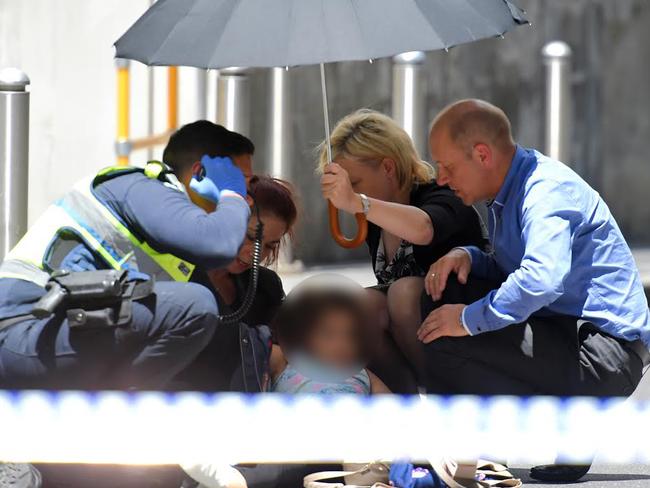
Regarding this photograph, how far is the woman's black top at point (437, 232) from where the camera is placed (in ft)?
14.8

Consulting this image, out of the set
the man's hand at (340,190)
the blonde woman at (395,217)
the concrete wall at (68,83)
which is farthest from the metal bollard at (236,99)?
the man's hand at (340,190)

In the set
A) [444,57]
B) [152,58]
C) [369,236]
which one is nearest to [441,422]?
[369,236]

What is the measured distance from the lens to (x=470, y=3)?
4.33 metres

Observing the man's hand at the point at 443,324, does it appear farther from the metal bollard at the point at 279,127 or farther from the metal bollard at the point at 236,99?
the metal bollard at the point at 279,127

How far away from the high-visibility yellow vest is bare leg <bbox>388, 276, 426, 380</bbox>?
0.67 meters

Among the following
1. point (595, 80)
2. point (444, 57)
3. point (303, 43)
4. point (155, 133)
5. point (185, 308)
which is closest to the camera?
point (185, 308)

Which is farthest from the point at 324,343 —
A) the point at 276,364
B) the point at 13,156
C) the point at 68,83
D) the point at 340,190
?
the point at 68,83

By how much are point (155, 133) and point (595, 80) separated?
2855 mm

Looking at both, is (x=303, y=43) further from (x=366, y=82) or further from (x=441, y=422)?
(x=366, y=82)

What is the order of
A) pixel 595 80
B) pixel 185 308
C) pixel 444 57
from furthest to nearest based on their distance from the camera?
pixel 595 80, pixel 444 57, pixel 185 308

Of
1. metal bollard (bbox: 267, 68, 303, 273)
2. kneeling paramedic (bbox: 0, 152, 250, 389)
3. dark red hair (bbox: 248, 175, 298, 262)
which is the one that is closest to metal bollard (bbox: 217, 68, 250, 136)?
metal bollard (bbox: 267, 68, 303, 273)

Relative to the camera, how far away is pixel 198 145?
13.7 ft

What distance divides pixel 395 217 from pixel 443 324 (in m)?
0.35

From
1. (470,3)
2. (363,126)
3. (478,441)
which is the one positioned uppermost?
(470,3)
